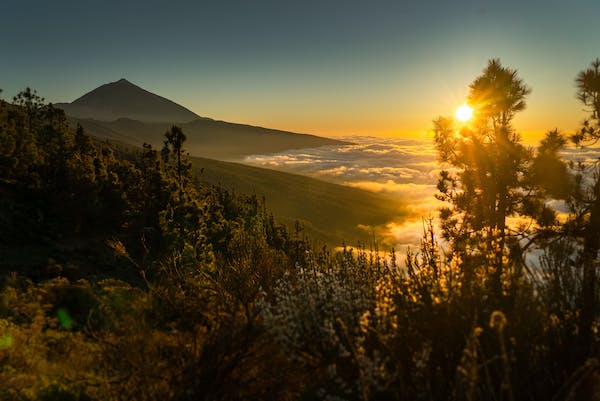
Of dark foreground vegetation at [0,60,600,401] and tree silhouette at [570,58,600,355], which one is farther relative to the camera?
tree silhouette at [570,58,600,355]

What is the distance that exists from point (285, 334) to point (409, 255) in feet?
6.98

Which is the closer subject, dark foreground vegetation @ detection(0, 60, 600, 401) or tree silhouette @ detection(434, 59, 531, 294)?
dark foreground vegetation @ detection(0, 60, 600, 401)

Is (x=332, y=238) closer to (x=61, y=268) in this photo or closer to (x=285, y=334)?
(x=61, y=268)

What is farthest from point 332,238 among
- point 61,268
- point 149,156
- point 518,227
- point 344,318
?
point 344,318

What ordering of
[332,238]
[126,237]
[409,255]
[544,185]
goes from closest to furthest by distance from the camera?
[409,255] → [544,185] → [126,237] → [332,238]

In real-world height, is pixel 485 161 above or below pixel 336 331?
above

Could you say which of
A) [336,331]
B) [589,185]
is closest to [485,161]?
[589,185]

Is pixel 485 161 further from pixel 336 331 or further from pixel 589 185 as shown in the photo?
pixel 336 331

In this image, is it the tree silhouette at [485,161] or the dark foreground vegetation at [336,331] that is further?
the tree silhouette at [485,161]

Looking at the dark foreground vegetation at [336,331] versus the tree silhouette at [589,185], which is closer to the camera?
the dark foreground vegetation at [336,331]

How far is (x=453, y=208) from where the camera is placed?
1786 cm

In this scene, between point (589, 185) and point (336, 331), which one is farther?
point (589, 185)

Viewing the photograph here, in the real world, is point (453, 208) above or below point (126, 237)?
above

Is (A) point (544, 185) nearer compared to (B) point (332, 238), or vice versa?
(A) point (544, 185)
